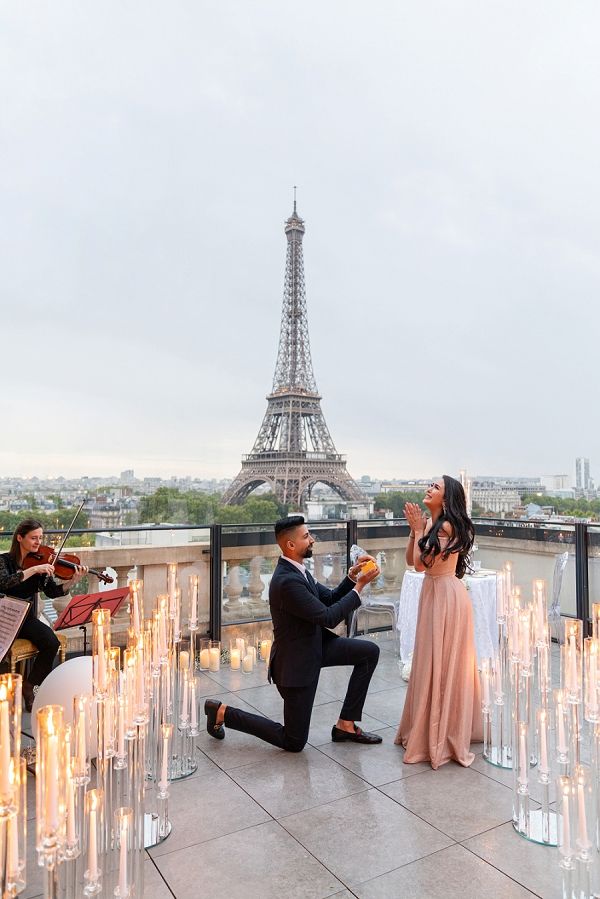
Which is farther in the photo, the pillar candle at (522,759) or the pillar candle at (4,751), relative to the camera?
the pillar candle at (522,759)

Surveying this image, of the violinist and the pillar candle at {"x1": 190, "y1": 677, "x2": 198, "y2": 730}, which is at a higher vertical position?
the violinist

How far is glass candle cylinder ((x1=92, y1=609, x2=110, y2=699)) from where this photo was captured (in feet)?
5.73

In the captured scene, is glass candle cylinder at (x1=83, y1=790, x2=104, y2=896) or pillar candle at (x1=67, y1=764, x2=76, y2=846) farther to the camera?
glass candle cylinder at (x1=83, y1=790, x2=104, y2=896)

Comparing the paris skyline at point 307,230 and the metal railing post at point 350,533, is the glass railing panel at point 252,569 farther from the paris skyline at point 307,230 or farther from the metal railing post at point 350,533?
the paris skyline at point 307,230

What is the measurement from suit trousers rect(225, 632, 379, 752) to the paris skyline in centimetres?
448

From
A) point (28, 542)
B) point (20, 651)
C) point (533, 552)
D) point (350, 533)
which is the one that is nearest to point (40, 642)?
point (20, 651)

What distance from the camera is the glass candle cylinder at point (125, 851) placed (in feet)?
5.42

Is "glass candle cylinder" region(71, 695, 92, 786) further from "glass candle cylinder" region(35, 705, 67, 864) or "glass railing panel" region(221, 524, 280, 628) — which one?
"glass railing panel" region(221, 524, 280, 628)

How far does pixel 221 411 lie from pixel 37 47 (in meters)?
13.2

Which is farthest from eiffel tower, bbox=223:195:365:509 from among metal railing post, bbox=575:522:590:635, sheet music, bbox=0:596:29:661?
sheet music, bbox=0:596:29:661

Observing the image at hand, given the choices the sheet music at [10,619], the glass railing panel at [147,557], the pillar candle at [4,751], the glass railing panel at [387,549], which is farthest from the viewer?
the glass railing panel at [387,549]

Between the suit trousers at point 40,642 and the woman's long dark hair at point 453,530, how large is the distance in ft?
7.59

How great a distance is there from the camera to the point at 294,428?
22.0 m

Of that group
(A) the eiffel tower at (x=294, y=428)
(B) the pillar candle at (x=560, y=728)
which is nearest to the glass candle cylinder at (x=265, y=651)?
(B) the pillar candle at (x=560, y=728)
